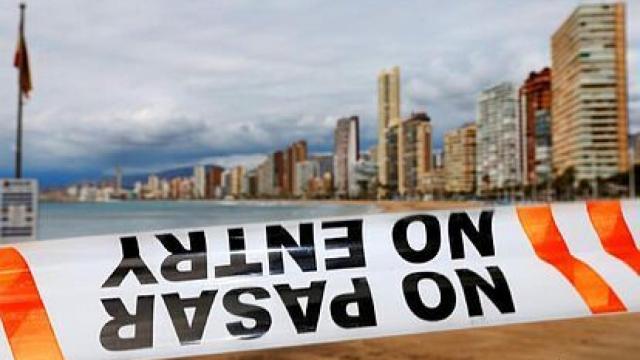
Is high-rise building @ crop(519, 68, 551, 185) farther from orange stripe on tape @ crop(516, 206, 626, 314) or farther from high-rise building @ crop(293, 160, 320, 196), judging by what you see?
orange stripe on tape @ crop(516, 206, 626, 314)

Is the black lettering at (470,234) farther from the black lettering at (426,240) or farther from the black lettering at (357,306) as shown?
the black lettering at (357,306)

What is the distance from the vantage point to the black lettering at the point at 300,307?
6.88ft

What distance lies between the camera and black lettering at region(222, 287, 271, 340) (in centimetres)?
206

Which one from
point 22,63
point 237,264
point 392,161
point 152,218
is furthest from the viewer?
point 392,161

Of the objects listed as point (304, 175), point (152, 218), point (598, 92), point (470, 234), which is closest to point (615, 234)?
point (470, 234)

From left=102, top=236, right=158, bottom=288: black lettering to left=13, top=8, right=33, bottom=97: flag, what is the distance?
325 inches

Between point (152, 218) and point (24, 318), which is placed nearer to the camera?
point (24, 318)

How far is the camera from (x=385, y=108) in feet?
264

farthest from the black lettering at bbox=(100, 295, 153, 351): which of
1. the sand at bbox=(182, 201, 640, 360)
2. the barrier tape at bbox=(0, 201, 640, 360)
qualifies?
the sand at bbox=(182, 201, 640, 360)

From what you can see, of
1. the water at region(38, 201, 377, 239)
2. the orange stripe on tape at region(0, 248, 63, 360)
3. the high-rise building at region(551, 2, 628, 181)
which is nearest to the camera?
the orange stripe on tape at region(0, 248, 63, 360)

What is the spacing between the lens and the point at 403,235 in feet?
7.16

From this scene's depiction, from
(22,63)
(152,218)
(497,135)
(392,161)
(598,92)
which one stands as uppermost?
(598,92)

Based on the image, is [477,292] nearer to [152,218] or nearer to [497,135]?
[152,218]

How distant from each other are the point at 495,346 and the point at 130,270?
1.83 metres
